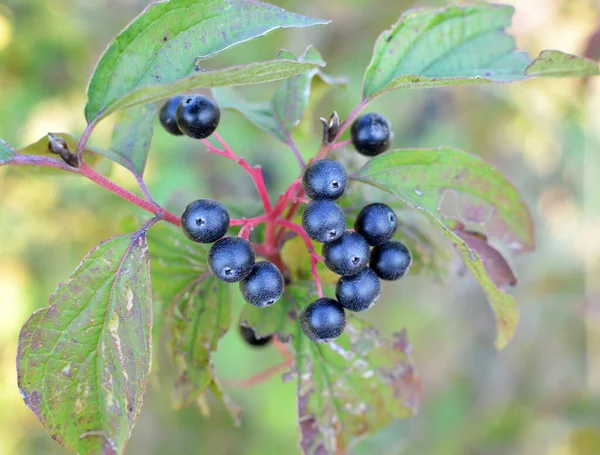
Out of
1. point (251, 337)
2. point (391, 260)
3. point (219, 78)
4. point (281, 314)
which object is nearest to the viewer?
point (219, 78)

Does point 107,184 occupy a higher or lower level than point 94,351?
higher

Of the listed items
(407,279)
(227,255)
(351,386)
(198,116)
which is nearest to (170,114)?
(198,116)

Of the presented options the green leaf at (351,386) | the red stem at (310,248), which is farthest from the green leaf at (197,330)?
the red stem at (310,248)

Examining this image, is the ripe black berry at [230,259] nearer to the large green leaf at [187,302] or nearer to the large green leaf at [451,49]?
the large green leaf at [187,302]

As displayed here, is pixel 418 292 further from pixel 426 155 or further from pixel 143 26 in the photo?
pixel 143 26

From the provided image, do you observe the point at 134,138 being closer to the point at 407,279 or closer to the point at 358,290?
the point at 358,290

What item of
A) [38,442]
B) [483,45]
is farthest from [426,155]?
[38,442]

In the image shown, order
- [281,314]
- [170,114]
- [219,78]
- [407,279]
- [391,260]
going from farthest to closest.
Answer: [407,279], [281,314], [170,114], [391,260], [219,78]
